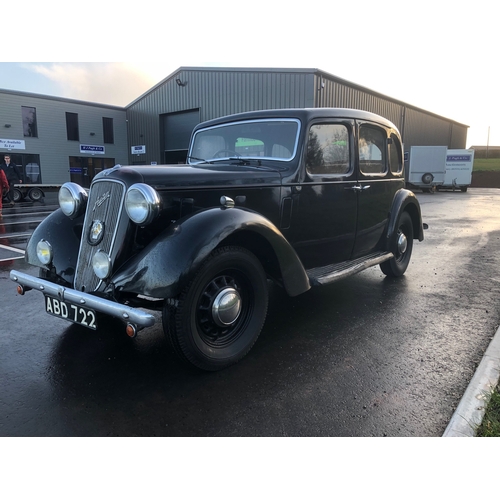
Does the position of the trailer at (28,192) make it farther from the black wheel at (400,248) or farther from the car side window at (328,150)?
the car side window at (328,150)

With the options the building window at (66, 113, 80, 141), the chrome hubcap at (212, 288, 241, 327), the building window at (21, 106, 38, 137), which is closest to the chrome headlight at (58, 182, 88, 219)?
the chrome hubcap at (212, 288, 241, 327)

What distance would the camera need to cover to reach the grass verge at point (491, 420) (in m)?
2.06

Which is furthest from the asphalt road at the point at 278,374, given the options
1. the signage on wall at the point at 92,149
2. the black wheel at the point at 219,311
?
the signage on wall at the point at 92,149

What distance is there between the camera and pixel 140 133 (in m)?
26.5

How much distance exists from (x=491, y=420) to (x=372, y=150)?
3006 millimetres

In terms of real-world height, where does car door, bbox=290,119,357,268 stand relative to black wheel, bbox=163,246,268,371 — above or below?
above

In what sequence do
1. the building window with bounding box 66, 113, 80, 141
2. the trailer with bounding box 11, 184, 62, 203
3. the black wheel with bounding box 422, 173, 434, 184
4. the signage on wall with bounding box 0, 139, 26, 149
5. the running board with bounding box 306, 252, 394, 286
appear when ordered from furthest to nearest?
1. the building window with bounding box 66, 113, 80, 141
2. the black wheel with bounding box 422, 173, 434, 184
3. the signage on wall with bounding box 0, 139, 26, 149
4. the trailer with bounding box 11, 184, 62, 203
5. the running board with bounding box 306, 252, 394, 286

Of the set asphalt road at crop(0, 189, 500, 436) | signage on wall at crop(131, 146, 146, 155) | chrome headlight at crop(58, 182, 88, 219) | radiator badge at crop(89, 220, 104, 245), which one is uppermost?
signage on wall at crop(131, 146, 146, 155)

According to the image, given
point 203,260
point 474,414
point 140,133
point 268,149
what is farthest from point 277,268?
point 140,133

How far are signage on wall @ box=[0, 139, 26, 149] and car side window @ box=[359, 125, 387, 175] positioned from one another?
23.7m

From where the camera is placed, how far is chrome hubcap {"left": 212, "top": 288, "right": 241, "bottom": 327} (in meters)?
2.69

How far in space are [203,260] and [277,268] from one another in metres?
0.75

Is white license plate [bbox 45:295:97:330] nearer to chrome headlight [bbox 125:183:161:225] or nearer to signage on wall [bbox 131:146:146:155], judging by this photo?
chrome headlight [bbox 125:183:161:225]

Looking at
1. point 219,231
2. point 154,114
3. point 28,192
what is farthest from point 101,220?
point 154,114
